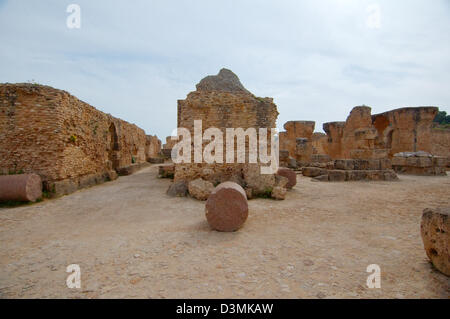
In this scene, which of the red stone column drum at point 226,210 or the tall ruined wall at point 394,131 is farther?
the tall ruined wall at point 394,131

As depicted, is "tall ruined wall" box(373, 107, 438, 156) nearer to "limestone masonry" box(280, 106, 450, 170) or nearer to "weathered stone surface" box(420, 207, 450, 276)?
"limestone masonry" box(280, 106, 450, 170)

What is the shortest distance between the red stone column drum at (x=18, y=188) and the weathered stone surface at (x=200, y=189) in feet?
13.3

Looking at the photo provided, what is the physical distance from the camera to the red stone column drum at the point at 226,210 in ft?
12.3

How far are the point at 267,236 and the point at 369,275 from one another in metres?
1.50

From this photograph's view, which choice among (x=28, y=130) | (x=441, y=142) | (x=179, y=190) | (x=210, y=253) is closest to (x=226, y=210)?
(x=210, y=253)

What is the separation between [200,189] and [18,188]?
14.8 ft

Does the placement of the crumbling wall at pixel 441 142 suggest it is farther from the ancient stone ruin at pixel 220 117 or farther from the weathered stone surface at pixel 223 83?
the ancient stone ruin at pixel 220 117

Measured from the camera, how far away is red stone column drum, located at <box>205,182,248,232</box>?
376 centimetres

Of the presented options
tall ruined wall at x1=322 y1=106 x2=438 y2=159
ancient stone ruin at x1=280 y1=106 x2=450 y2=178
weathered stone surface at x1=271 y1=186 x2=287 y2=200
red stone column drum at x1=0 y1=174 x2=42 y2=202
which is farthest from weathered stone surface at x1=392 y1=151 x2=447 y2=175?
red stone column drum at x1=0 y1=174 x2=42 y2=202

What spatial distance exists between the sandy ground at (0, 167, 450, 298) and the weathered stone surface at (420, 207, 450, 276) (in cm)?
14

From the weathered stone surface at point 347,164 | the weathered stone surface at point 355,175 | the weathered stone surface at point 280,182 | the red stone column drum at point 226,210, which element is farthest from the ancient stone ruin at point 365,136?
the red stone column drum at point 226,210

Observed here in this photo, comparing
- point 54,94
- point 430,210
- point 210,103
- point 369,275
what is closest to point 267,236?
point 369,275
